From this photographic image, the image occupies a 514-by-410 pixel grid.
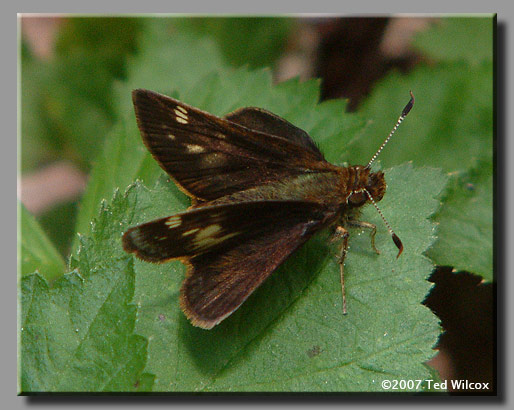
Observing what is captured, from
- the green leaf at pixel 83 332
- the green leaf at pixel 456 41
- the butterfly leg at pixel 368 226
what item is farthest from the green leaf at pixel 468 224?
the green leaf at pixel 83 332

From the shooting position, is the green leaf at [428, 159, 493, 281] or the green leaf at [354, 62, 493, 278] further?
the green leaf at [354, 62, 493, 278]

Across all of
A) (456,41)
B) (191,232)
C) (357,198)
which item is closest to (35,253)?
(191,232)

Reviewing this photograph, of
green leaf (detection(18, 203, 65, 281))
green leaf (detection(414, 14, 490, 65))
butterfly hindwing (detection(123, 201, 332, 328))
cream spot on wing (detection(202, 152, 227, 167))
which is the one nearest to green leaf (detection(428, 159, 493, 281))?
green leaf (detection(414, 14, 490, 65))

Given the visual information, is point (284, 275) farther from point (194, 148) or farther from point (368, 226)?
point (194, 148)

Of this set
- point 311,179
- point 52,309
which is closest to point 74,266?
point 52,309

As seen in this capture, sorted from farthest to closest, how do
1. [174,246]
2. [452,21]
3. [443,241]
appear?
1. [452,21]
2. [443,241]
3. [174,246]

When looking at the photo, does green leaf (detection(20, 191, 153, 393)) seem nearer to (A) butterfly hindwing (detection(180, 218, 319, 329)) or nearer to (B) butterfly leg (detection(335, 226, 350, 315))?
(A) butterfly hindwing (detection(180, 218, 319, 329))

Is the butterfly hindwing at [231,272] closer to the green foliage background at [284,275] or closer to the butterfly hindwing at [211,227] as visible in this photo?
the butterfly hindwing at [211,227]

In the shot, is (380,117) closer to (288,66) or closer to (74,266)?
(288,66)
